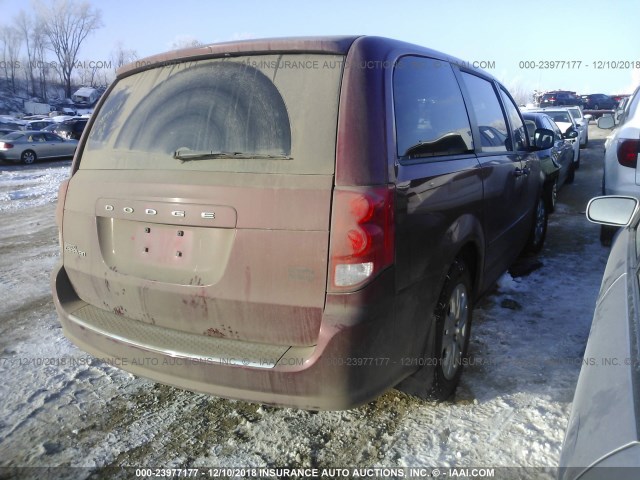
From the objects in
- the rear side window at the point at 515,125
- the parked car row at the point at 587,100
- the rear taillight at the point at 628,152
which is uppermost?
the parked car row at the point at 587,100

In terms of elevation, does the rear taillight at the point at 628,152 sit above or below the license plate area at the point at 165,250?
above

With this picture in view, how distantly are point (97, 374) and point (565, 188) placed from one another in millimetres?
10388

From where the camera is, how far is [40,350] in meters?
3.55

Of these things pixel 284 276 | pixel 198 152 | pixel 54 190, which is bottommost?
pixel 54 190

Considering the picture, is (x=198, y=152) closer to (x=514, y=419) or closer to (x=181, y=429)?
(x=181, y=429)

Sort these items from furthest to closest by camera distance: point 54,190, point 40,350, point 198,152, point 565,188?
point 54,190, point 565,188, point 40,350, point 198,152

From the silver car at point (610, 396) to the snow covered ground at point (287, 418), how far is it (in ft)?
3.31

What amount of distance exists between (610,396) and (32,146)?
2385cm

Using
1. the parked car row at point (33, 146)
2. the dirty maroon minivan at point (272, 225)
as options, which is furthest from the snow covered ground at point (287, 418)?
the parked car row at point (33, 146)

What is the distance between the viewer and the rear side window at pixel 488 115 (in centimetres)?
342

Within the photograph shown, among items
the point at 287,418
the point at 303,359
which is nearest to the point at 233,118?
the point at 303,359

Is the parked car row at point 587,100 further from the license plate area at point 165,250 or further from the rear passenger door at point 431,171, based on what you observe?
the license plate area at point 165,250

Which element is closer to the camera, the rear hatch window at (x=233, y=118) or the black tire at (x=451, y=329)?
the rear hatch window at (x=233, y=118)

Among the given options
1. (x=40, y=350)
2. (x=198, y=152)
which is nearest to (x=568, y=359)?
(x=198, y=152)
